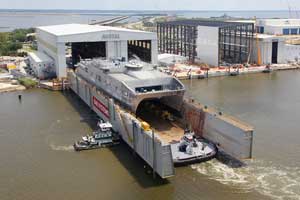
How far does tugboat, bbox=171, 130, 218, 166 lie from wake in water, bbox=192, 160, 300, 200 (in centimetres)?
30

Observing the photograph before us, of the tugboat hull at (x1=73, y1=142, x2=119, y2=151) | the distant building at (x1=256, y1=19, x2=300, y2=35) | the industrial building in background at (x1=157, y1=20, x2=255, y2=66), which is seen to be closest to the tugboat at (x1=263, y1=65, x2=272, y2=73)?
the industrial building in background at (x1=157, y1=20, x2=255, y2=66)

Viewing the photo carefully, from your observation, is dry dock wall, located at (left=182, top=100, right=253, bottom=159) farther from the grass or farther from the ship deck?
the grass

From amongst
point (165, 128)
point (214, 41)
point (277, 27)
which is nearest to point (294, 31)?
point (277, 27)

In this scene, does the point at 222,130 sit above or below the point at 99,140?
above

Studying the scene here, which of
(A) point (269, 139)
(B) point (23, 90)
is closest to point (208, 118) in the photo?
(A) point (269, 139)

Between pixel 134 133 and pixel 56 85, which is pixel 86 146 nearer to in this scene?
pixel 134 133

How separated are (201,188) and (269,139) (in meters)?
6.31

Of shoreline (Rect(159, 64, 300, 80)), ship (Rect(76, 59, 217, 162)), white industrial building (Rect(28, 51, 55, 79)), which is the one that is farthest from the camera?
shoreline (Rect(159, 64, 300, 80))

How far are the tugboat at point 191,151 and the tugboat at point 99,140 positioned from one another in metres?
3.15

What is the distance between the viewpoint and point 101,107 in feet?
74.6

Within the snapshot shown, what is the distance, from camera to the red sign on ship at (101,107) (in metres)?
21.8

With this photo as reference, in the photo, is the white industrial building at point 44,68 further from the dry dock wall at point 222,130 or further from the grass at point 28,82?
the dry dock wall at point 222,130

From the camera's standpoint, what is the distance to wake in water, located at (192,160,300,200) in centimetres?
1420

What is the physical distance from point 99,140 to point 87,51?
1042 inches
